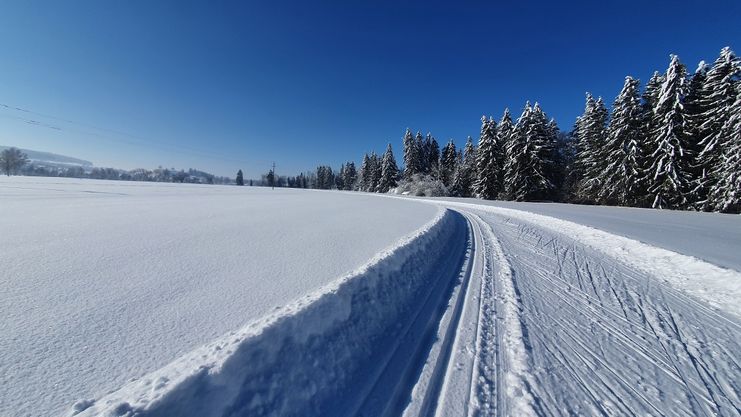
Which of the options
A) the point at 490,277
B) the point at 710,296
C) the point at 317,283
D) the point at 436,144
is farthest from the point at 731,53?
the point at 436,144

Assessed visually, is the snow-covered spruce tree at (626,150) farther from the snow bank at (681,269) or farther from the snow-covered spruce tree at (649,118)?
the snow bank at (681,269)

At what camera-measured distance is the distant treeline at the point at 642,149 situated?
20.6 meters

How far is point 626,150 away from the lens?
2725 cm

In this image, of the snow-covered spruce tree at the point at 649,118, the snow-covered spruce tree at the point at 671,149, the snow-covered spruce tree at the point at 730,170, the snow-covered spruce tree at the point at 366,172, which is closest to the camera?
the snow-covered spruce tree at the point at 730,170

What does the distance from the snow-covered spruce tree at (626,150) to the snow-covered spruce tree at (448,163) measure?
28.1 metres

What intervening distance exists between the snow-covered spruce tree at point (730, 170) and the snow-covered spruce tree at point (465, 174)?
32014 mm

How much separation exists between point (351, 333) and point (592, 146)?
40764 mm

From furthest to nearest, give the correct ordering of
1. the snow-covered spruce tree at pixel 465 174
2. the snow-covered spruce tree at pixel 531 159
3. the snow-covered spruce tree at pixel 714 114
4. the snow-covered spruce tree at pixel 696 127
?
the snow-covered spruce tree at pixel 465 174 < the snow-covered spruce tree at pixel 531 159 < the snow-covered spruce tree at pixel 696 127 < the snow-covered spruce tree at pixel 714 114

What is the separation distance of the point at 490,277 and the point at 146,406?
5460mm

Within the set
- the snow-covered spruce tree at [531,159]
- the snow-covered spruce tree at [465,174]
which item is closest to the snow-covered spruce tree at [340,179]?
the snow-covered spruce tree at [465,174]

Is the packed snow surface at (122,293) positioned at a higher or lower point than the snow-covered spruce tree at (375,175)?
lower

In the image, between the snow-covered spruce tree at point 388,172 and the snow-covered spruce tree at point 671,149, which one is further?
the snow-covered spruce tree at point 388,172

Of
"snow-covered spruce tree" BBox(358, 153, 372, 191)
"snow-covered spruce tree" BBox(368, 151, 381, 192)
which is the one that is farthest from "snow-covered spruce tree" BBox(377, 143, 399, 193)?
"snow-covered spruce tree" BBox(358, 153, 372, 191)

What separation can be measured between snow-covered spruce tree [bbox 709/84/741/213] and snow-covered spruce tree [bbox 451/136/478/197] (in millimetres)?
32014
